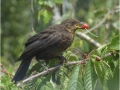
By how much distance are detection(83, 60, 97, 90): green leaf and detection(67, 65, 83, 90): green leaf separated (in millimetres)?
46

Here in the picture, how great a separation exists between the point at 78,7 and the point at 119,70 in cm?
826

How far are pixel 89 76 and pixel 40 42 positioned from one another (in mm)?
900

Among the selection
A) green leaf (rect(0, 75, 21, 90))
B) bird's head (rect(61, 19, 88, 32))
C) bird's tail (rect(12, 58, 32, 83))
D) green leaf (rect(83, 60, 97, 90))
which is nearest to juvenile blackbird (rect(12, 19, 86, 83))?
bird's tail (rect(12, 58, 32, 83))

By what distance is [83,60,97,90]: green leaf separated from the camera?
314 centimetres

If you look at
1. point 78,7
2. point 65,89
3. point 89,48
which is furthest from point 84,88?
point 78,7

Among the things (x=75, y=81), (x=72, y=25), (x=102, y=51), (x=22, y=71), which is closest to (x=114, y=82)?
(x=102, y=51)

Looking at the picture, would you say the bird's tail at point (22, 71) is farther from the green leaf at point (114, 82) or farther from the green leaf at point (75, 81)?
the green leaf at point (114, 82)

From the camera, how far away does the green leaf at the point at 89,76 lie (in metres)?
3.14

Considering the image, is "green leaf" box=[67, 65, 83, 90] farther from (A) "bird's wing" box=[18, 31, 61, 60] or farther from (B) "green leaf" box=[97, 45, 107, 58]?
(A) "bird's wing" box=[18, 31, 61, 60]

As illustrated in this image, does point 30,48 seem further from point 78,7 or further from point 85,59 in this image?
point 78,7

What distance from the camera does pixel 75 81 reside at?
125 inches

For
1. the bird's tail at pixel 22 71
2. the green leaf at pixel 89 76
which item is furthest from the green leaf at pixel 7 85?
the green leaf at pixel 89 76

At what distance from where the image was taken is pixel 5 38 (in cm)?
1380

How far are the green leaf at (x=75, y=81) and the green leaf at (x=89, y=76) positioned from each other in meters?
0.05
